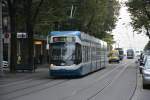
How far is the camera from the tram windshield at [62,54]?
3303 cm

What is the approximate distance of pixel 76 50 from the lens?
109 ft

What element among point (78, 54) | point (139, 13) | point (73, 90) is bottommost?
point (73, 90)

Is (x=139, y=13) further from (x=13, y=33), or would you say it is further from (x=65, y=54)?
(x=65, y=54)

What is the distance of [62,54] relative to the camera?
33.1 metres

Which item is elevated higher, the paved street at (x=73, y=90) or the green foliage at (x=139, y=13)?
the green foliage at (x=139, y=13)

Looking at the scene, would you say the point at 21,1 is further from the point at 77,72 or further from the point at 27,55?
the point at 77,72

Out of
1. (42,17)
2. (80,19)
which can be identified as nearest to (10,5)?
(42,17)

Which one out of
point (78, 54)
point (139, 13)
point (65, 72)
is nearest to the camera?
point (65, 72)

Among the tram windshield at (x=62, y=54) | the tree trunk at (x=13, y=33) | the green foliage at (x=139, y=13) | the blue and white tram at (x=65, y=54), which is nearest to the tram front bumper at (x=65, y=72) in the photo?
the blue and white tram at (x=65, y=54)

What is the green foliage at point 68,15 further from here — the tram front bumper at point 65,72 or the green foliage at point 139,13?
the tram front bumper at point 65,72

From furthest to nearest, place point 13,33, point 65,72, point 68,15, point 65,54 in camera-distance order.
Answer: point 68,15, point 13,33, point 65,72, point 65,54

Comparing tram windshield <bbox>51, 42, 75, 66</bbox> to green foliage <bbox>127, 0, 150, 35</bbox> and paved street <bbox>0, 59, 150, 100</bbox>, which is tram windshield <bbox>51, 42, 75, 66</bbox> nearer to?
paved street <bbox>0, 59, 150, 100</bbox>

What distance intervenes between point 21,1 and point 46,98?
28.2 meters

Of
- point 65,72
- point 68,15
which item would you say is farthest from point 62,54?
point 68,15
